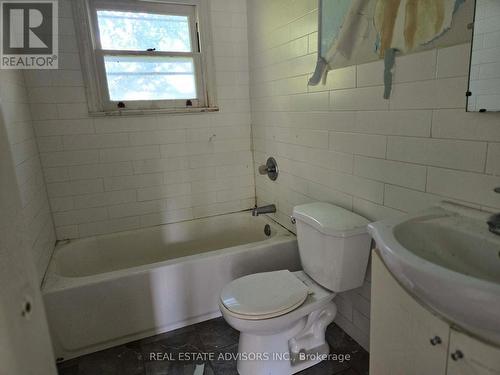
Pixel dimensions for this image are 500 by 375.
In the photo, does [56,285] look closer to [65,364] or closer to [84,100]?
[65,364]

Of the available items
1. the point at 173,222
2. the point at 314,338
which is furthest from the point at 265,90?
the point at 314,338

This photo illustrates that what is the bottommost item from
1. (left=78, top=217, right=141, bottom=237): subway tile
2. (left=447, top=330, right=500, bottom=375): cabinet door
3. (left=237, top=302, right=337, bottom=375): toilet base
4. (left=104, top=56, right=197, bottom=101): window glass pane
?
(left=237, top=302, right=337, bottom=375): toilet base

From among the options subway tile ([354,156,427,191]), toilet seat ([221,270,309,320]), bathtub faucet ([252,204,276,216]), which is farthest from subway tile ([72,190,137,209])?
subway tile ([354,156,427,191])

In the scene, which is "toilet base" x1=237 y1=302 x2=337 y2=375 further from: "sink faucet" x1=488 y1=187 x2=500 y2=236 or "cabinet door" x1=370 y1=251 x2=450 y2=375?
"sink faucet" x1=488 y1=187 x2=500 y2=236

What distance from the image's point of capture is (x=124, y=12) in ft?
7.30

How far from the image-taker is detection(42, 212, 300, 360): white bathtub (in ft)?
Answer: 5.57

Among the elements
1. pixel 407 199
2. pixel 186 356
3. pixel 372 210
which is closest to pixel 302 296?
pixel 372 210

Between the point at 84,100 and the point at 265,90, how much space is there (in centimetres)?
128

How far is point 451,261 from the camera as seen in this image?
1.01 m

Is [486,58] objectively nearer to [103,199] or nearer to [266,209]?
[266,209]

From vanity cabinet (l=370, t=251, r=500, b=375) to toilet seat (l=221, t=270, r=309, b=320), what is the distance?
43 centimetres

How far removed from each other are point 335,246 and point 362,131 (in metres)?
0.56

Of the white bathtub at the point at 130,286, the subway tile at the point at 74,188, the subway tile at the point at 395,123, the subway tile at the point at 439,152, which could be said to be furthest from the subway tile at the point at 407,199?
the subway tile at the point at 74,188

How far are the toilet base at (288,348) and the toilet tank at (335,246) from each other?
0.21 metres
